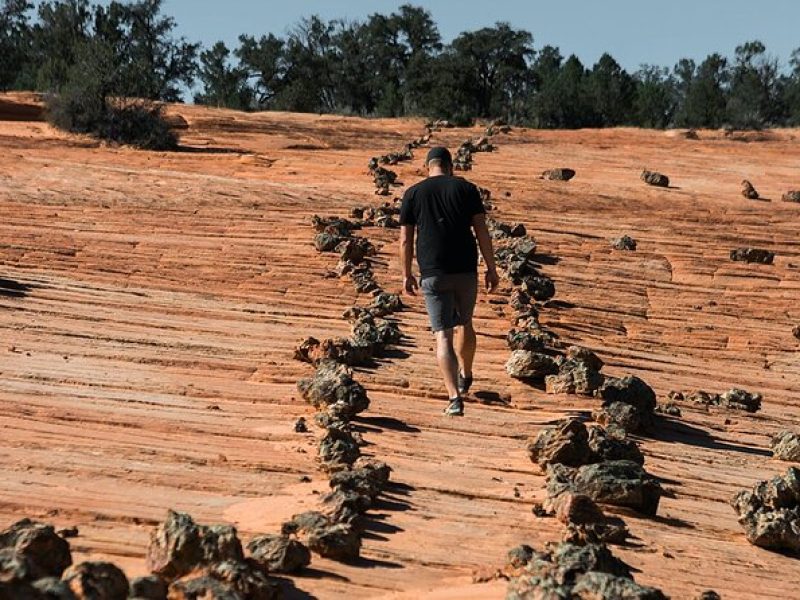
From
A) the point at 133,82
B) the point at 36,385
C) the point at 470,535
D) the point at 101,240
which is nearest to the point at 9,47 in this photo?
the point at 133,82

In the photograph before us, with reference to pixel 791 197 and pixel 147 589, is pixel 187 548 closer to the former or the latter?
pixel 147 589

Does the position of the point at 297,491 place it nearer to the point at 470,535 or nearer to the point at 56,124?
the point at 470,535

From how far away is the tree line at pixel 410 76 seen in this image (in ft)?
113

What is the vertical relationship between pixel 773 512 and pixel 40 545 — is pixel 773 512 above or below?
below

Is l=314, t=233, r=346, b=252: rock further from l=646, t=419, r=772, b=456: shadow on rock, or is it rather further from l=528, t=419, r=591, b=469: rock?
l=528, t=419, r=591, b=469: rock

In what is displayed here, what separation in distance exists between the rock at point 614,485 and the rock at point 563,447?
9.0 inches

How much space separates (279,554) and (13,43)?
1436 inches

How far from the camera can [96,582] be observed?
3.09m

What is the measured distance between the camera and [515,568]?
13.2 ft

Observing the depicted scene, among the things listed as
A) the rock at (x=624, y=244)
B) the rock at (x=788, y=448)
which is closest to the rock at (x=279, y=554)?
the rock at (x=788, y=448)

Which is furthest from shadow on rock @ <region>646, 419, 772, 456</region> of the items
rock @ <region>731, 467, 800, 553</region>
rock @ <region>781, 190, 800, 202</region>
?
rock @ <region>781, 190, 800, 202</region>

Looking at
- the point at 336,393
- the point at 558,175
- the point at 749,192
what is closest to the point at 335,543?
the point at 336,393

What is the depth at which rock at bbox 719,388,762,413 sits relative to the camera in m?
7.81

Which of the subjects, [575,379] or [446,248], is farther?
[575,379]
